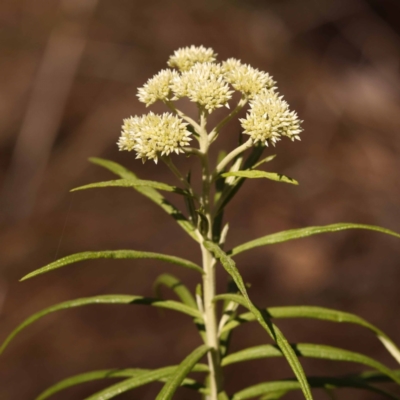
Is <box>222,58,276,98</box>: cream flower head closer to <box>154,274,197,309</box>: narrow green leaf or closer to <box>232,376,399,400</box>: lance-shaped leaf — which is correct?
<box>154,274,197,309</box>: narrow green leaf

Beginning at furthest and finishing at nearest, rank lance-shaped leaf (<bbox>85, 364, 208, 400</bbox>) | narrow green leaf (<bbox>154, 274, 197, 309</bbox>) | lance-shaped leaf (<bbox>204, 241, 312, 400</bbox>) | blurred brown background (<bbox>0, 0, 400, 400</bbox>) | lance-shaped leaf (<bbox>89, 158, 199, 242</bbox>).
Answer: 1. blurred brown background (<bbox>0, 0, 400, 400</bbox>)
2. narrow green leaf (<bbox>154, 274, 197, 309</bbox>)
3. lance-shaped leaf (<bbox>89, 158, 199, 242</bbox>)
4. lance-shaped leaf (<bbox>85, 364, 208, 400</bbox>)
5. lance-shaped leaf (<bbox>204, 241, 312, 400</bbox>)

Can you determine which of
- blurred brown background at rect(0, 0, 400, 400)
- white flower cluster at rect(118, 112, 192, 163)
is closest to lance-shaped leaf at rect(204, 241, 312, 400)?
white flower cluster at rect(118, 112, 192, 163)

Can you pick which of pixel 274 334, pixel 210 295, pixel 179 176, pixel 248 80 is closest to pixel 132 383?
pixel 210 295

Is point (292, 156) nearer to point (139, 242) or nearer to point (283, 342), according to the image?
point (139, 242)

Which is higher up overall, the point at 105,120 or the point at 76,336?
the point at 105,120

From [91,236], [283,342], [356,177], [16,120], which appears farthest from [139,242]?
[283,342]

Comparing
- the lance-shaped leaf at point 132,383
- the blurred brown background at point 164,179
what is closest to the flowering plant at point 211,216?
the lance-shaped leaf at point 132,383
